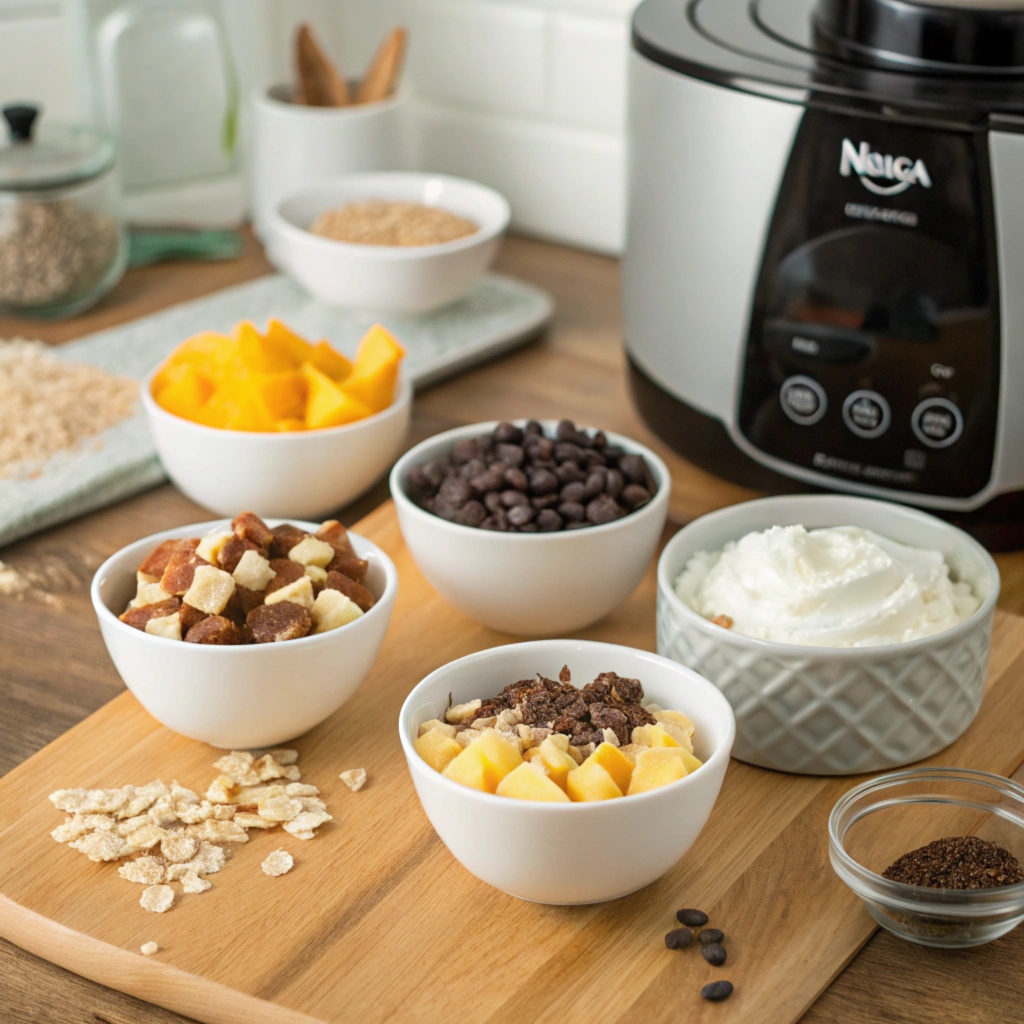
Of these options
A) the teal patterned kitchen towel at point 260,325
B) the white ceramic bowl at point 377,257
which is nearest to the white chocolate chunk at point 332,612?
the teal patterned kitchen towel at point 260,325

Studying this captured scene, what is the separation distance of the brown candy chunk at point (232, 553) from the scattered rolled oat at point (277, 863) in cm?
18

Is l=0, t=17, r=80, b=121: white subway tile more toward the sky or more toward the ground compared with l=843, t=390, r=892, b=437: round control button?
more toward the sky

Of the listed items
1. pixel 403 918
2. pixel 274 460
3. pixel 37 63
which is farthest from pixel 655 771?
pixel 37 63

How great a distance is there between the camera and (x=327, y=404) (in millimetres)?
1053

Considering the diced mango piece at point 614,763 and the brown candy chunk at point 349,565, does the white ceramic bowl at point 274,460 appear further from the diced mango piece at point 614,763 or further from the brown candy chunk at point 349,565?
the diced mango piece at point 614,763

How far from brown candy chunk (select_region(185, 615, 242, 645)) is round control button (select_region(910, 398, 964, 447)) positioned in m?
0.50

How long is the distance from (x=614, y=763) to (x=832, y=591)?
0.68 feet

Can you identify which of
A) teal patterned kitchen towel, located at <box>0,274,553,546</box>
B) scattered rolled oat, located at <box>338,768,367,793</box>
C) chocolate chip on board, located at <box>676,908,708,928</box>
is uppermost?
teal patterned kitchen towel, located at <box>0,274,553,546</box>

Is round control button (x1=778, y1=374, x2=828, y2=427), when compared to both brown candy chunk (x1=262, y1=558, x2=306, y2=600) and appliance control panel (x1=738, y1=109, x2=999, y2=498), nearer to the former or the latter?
appliance control panel (x1=738, y1=109, x2=999, y2=498)

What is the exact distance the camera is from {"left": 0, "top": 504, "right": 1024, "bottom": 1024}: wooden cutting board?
66 cm

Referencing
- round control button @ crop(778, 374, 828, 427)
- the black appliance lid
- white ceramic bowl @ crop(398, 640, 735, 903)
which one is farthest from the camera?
round control button @ crop(778, 374, 828, 427)

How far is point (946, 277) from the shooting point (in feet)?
3.05

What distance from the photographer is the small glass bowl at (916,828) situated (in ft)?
2.22

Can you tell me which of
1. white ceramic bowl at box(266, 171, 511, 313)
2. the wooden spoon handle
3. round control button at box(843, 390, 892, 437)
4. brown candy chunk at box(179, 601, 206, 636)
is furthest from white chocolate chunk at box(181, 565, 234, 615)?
the wooden spoon handle
